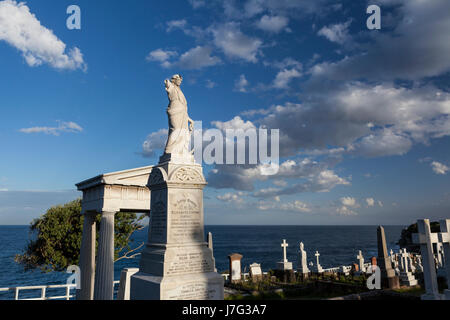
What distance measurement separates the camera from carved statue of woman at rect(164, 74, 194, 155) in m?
8.46

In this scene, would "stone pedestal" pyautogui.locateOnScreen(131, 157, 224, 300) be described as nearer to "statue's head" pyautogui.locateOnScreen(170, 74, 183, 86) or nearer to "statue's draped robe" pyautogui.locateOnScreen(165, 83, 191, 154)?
"statue's draped robe" pyautogui.locateOnScreen(165, 83, 191, 154)

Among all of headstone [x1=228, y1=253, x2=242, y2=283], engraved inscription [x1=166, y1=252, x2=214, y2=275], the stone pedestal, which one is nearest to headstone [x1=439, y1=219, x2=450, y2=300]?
the stone pedestal

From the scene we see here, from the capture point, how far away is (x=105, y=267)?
12.4m

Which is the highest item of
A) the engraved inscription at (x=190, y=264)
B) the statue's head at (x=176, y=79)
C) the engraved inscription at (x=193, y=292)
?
the statue's head at (x=176, y=79)

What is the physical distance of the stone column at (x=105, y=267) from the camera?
12195 millimetres

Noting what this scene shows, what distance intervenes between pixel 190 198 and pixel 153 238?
1.44 m

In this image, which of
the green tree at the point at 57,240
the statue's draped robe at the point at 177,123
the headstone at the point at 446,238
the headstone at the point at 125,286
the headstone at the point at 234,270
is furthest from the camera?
the green tree at the point at 57,240

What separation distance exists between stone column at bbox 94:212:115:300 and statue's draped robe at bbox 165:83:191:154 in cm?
641

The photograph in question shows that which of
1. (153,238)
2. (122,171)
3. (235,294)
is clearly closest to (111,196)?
(122,171)

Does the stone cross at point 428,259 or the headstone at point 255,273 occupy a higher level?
the stone cross at point 428,259

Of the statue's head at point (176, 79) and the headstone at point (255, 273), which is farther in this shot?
the headstone at point (255, 273)

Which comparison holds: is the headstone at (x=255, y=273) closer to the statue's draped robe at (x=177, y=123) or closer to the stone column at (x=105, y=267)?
the stone column at (x=105, y=267)

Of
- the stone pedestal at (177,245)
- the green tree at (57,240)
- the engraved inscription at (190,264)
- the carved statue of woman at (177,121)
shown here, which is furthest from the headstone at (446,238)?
the green tree at (57,240)

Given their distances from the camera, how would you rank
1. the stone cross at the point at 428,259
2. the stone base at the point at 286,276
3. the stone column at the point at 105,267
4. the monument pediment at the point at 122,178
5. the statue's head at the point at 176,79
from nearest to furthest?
the stone cross at the point at 428,259 → the statue's head at the point at 176,79 → the stone column at the point at 105,267 → the monument pediment at the point at 122,178 → the stone base at the point at 286,276
